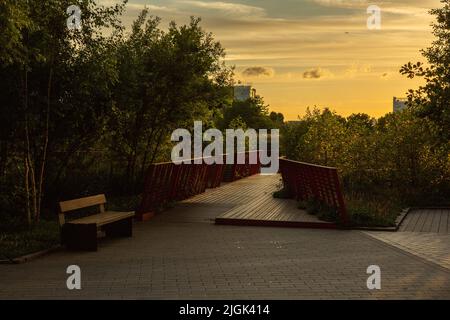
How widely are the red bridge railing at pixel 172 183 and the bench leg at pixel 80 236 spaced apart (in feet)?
12.6

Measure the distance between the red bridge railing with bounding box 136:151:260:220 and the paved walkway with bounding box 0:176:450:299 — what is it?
6.20 feet

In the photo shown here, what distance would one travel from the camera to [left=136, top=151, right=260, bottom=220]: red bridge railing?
13961mm

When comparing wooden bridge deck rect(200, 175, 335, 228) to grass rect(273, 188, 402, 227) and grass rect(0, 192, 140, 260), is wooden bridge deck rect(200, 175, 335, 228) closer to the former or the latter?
grass rect(273, 188, 402, 227)

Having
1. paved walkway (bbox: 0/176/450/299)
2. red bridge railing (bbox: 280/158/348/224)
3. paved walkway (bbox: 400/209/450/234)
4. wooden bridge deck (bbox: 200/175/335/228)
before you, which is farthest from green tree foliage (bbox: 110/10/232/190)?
paved walkway (bbox: 400/209/450/234)

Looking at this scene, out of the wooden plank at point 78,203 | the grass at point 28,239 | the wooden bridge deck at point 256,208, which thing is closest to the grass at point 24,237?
the grass at point 28,239

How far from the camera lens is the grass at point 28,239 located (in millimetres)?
9531

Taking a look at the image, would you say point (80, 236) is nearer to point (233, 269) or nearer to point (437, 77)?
point (233, 269)

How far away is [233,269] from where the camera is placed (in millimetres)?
8250

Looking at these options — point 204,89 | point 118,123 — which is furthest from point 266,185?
point 118,123

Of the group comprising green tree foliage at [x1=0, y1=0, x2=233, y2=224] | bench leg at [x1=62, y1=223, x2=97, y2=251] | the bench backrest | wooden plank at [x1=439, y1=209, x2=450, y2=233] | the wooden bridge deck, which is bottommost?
wooden plank at [x1=439, y1=209, x2=450, y2=233]

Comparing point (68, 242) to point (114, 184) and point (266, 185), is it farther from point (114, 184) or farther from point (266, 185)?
point (266, 185)

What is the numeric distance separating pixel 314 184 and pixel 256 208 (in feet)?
5.22

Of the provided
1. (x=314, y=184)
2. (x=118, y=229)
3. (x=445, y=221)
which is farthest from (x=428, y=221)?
(x=118, y=229)

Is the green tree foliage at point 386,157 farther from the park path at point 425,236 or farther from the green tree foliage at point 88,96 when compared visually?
the green tree foliage at point 88,96
